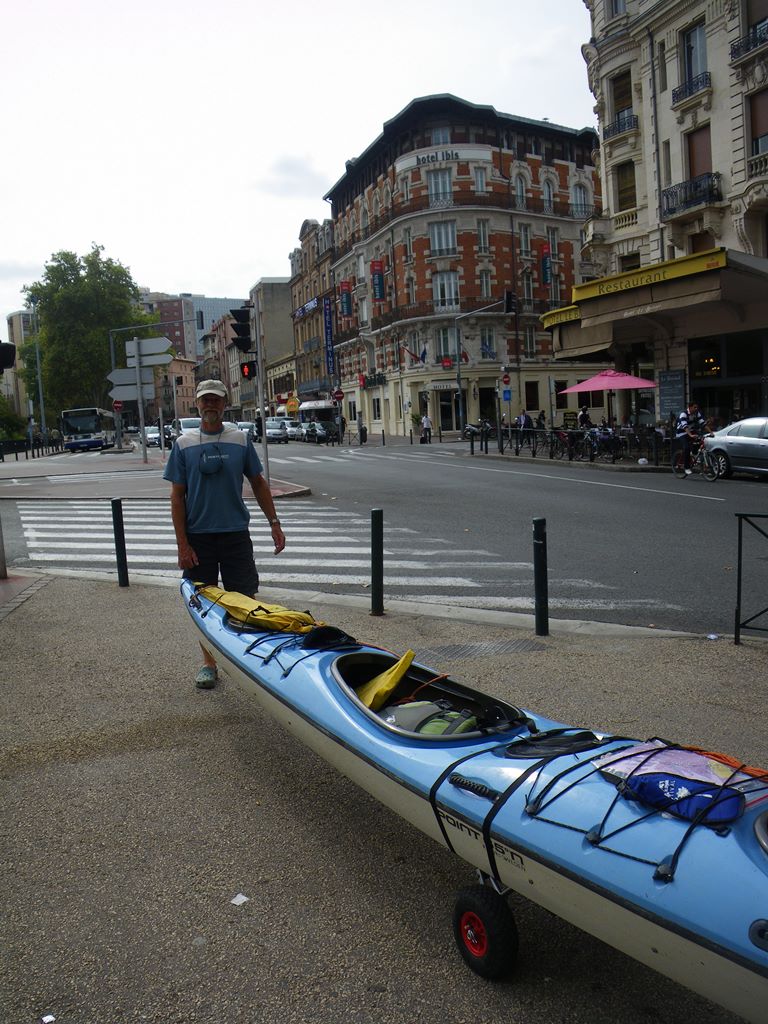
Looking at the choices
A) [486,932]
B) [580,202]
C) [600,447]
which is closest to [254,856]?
[486,932]

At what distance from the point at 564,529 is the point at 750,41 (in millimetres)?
20876

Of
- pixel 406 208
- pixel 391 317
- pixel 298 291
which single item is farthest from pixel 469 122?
pixel 298 291

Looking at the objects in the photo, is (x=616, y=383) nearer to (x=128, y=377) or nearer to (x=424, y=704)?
(x=128, y=377)

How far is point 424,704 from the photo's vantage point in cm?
357

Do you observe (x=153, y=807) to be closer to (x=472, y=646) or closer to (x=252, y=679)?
(x=252, y=679)

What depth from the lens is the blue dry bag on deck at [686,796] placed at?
2.33 meters

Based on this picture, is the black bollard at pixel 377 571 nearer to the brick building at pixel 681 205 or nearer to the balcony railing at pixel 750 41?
the brick building at pixel 681 205

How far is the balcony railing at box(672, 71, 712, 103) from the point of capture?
2734 centimetres

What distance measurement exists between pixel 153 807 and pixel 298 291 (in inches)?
3495

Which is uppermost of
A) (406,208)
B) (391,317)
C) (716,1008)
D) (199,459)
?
(406,208)

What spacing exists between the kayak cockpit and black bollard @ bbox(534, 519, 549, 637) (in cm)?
273

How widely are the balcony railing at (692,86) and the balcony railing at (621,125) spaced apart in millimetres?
2250

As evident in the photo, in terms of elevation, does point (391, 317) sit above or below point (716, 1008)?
above

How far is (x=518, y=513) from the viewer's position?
1466cm
